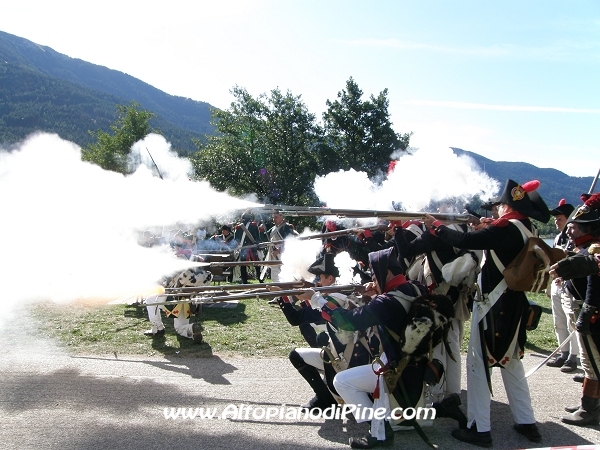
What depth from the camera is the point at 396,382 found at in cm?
424

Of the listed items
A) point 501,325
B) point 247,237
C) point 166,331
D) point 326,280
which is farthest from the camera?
point 247,237

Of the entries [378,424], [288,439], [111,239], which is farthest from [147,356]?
[378,424]

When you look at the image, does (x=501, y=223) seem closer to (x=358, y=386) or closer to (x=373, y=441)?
(x=358, y=386)

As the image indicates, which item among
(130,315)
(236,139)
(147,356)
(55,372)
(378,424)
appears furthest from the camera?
(236,139)

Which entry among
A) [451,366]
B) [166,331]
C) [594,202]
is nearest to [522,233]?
[594,202]

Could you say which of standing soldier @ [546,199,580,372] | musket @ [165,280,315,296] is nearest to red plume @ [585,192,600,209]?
standing soldier @ [546,199,580,372]

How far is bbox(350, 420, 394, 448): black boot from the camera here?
4160mm

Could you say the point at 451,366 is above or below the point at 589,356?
below

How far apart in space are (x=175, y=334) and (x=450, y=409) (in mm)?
5303

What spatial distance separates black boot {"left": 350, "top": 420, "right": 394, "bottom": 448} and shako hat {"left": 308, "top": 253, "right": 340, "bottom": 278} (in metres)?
1.62

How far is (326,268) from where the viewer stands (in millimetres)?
5156

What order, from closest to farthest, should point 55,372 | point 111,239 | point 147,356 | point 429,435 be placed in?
point 429,435
point 55,372
point 147,356
point 111,239

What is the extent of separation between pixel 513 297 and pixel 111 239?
6.59m

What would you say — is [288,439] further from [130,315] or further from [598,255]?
[130,315]
